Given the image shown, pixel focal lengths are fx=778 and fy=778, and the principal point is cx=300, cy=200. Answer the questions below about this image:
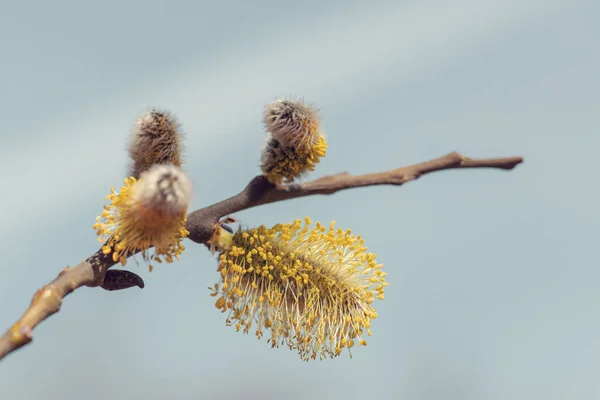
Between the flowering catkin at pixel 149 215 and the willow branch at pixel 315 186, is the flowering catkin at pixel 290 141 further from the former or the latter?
the flowering catkin at pixel 149 215

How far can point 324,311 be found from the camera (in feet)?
8.95

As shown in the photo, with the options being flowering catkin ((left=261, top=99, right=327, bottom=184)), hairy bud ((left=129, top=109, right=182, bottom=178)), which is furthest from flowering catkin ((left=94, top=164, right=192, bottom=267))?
flowering catkin ((left=261, top=99, right=327, bottom=184))

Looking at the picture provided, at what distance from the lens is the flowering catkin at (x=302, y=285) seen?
2.60 metres

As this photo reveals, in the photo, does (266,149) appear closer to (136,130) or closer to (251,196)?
(251,196)

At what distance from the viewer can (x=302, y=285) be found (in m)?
2.65

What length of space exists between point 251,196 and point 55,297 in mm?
726

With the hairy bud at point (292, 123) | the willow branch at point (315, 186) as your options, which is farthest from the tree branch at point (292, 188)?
the hairy bud at point (292, 123)

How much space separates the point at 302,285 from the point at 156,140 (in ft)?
2.36

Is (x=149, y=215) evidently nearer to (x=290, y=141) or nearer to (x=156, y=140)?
(x=156, y=140)

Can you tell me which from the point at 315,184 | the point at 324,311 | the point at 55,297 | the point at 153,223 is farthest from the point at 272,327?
the point at 55,297

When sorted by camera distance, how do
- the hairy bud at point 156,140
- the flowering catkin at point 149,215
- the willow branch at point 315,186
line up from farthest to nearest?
the willow branch at point 315,186 < the hairy bud at point 156,140 < the flowering catkin at point 149,215

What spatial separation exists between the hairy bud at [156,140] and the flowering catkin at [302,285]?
15.4 inches

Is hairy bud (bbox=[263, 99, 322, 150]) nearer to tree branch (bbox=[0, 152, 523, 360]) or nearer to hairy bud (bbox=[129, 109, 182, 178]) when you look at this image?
tree branch (bbox=[0, 152, 523, 360])

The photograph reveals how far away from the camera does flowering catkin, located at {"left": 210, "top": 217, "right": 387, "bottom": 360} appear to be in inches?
102
